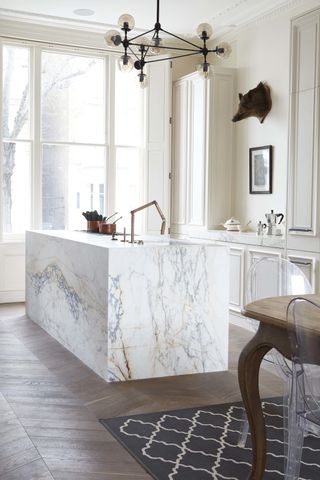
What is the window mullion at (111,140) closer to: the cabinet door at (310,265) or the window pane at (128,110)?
the window pane at (128,110)

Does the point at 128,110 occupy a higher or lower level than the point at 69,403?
higher

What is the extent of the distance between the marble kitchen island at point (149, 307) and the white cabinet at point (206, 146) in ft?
7.40

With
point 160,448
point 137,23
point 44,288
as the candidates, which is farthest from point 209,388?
point 137,23

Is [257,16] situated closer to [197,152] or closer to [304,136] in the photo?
[197,152]

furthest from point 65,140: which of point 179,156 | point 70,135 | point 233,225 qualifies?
point 233,225

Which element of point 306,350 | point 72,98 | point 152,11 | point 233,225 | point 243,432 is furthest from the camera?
point 72,98

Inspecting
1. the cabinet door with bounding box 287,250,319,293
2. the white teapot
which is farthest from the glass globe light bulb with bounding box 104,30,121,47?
the white teapot

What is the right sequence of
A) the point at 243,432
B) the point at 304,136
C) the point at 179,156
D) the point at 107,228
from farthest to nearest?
the point at 179,156 → the point at 107,228 → the point at 304,136 → the point at 243,432

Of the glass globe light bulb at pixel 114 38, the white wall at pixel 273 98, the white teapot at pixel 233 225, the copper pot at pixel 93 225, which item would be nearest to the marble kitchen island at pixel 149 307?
the copper pot at pixel 93 225

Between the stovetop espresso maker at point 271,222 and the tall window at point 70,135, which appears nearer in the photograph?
the stovetop espresso maker at point 271,222

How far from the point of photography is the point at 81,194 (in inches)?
285

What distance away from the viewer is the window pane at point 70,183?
708 centimetres

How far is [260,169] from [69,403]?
11.9 feet

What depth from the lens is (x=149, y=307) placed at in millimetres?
4102
